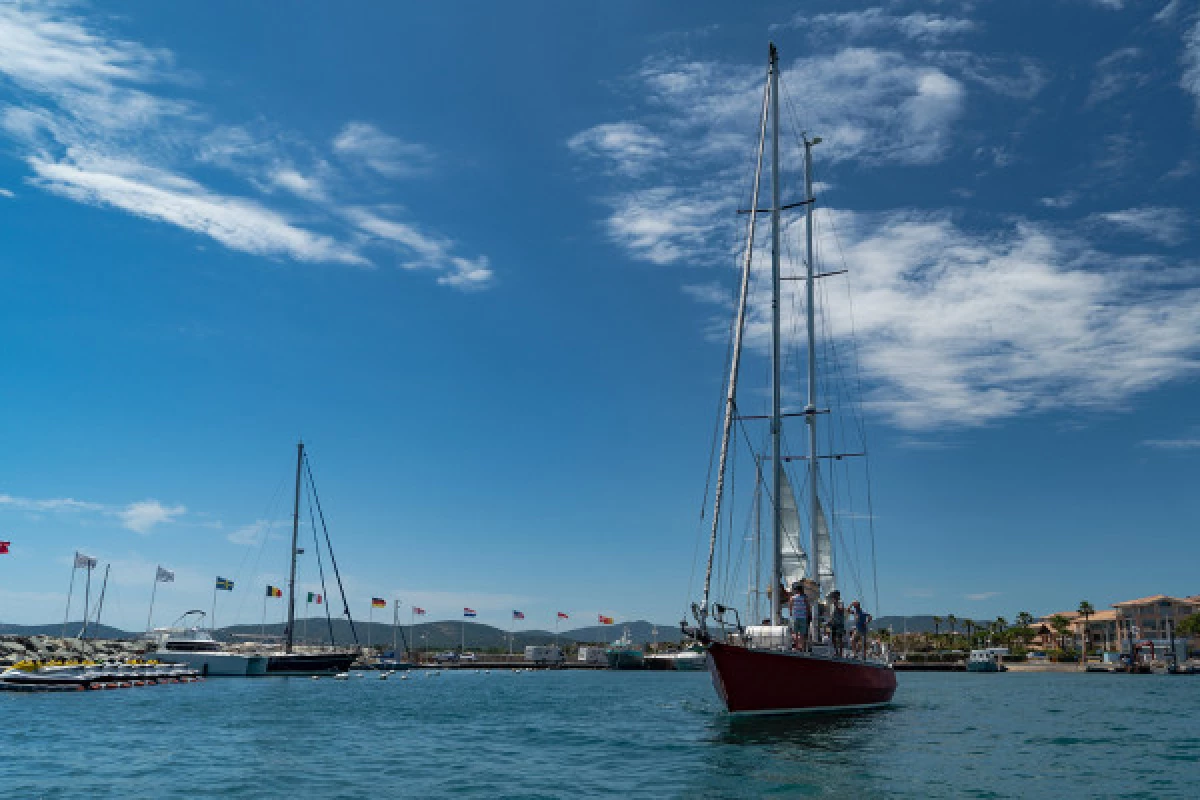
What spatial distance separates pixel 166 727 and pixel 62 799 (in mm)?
20825

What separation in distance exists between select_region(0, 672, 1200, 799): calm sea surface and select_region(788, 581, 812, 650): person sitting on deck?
3259 millimetres

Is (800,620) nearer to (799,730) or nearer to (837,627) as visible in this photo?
(799,730)

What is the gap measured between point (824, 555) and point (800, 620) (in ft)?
44.4

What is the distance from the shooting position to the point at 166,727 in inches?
1661

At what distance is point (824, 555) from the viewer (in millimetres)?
49531

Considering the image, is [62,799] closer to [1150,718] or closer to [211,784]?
[211,784]

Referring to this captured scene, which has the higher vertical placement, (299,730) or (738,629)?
(738,629)

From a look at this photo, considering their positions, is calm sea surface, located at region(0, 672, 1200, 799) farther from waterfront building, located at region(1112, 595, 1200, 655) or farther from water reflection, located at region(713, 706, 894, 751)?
waterfront building, located at region(1112, 595, 1200, 655)

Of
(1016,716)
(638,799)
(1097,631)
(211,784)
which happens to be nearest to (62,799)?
(211,784)

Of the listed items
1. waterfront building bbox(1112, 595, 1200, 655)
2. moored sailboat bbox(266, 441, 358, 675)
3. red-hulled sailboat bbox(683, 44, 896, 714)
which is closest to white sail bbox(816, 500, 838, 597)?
red-hulled sailboat bbox(683, 44, 896, 714)

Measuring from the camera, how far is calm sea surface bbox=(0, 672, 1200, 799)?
24672 millimetres

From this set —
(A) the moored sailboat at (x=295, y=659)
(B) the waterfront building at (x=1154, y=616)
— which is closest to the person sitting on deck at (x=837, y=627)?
(A) the moored sailboat at (x=295, y=659)

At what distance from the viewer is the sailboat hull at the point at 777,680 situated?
34.0 meters

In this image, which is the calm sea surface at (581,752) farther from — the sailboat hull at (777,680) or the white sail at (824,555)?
the white sail at (824,555)
